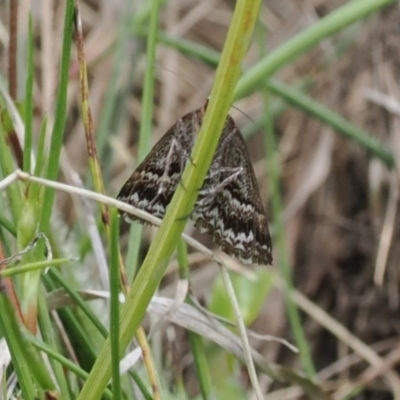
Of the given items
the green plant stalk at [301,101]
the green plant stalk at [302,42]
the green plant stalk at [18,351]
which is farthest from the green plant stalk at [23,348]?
the green plant stalk at [301,101]

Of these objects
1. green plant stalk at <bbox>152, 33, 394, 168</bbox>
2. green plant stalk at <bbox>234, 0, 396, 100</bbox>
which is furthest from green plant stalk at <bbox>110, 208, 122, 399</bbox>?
green plant stalk at <bbox>152, 33, 394, 168</bbox>

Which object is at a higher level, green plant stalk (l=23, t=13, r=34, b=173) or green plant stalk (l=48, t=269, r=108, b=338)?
green plant stalk (l=23, t=13, r=34, b=173)

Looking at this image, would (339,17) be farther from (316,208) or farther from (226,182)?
(316,208)

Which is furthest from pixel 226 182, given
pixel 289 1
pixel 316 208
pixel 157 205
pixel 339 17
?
pixel 289 1

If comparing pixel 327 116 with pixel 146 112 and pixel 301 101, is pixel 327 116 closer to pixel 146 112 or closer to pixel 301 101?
pixel 301 101

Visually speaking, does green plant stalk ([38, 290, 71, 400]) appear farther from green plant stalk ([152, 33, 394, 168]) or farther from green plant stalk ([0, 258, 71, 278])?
green plant stalk ([152, 33, 394, 168])

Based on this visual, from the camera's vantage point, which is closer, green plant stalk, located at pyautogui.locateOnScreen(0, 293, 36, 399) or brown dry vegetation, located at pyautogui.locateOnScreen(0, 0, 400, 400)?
green plant stalk, located at pyautogui.locateOnScreen(0, 293, 36, 399)
